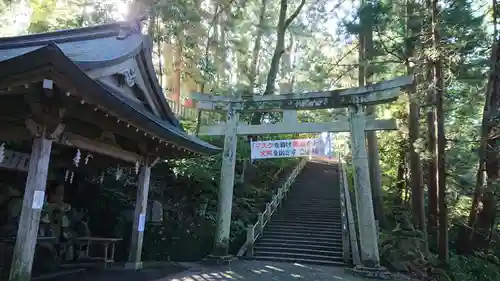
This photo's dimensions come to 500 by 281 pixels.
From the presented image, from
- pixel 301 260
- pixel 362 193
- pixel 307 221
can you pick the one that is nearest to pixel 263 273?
pixel 301 260

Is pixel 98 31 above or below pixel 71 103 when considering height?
above

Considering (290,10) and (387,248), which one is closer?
(387,248)

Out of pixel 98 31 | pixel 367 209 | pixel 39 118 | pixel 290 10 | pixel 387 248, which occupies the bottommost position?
pixel 387 248

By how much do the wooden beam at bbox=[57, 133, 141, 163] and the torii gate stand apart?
3.12m

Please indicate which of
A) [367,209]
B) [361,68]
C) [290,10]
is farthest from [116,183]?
[290,10]

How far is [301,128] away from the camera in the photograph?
10.9 meters

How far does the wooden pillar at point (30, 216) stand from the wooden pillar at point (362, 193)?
7.45 metres

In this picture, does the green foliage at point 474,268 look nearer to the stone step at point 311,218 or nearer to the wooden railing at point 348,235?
the wooden railing at point 348,235

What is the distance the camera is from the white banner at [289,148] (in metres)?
10.6

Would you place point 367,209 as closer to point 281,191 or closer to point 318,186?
point 281,191

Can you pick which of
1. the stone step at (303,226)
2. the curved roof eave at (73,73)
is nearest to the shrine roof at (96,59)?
the curved roof eave at (73,73)

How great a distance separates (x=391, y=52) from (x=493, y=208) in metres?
6.61

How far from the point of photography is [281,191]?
55.5 ft

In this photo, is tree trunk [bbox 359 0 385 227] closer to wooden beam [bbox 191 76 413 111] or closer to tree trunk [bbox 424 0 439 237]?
tree trunk [bbox 424 0 439 237]
